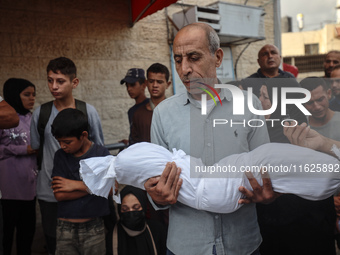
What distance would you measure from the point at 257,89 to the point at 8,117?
1.46 m

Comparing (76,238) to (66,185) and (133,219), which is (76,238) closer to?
(66,185)

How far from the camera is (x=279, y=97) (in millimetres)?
1397

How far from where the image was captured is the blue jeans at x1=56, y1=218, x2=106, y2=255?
219cm

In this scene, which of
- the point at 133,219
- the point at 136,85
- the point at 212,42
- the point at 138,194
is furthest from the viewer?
the point at 136,85

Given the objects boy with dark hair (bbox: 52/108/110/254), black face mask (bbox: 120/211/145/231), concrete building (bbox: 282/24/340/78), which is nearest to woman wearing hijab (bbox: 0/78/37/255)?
boy with dark hair (bbox: 52/108/110/254)

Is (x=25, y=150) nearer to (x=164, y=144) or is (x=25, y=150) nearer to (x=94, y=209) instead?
(x=94, y=209)

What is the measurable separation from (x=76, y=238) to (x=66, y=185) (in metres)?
0.40

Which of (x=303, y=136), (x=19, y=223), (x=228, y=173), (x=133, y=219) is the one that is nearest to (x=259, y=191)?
(x=228, y=173)

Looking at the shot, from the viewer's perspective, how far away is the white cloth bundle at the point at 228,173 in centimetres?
120

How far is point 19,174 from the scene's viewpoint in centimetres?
287

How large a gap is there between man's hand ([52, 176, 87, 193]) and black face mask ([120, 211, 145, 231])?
81cm

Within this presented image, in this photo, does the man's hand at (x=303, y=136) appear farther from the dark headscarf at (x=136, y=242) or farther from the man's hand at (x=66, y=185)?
the dark headscarf at (x=136, y=242)

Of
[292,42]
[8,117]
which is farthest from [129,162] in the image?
[292,42]

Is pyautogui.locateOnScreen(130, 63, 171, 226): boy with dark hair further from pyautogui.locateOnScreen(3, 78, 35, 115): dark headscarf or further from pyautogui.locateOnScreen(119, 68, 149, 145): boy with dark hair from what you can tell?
pyautogui.locateOnScreen(3, 78, 35, 115): dark headscarf
